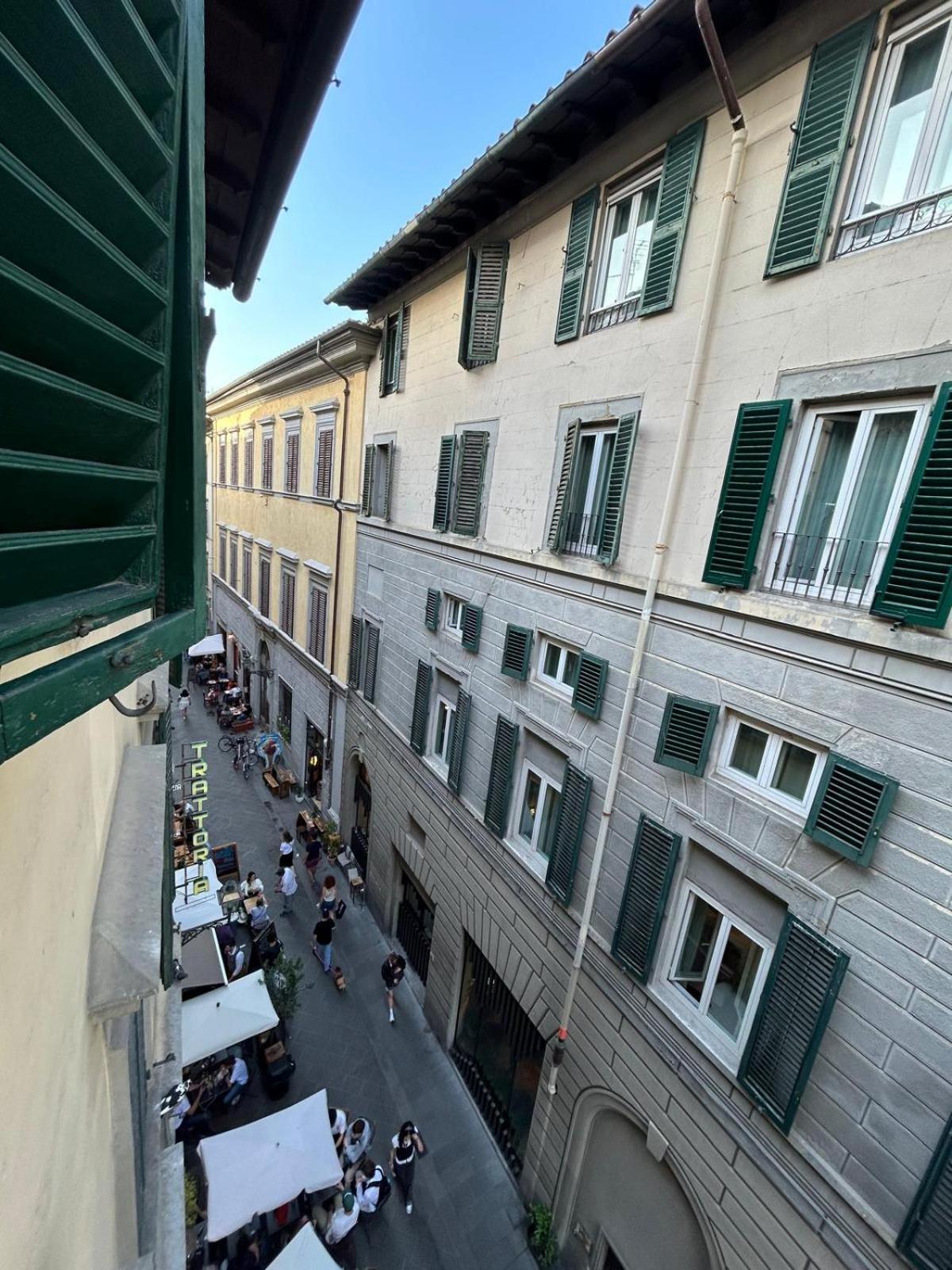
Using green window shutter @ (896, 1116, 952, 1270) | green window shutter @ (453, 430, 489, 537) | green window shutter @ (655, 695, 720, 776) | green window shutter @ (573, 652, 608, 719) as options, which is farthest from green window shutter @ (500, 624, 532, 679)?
green window shutter @ (896, 1116, 952, 1270)

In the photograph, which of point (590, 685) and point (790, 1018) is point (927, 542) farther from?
point (790, 1018)

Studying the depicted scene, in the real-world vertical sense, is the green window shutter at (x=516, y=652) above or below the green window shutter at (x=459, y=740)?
above

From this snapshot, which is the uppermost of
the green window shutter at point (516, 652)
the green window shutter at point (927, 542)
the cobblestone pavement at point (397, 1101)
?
the green window shutter at point (927, 542)

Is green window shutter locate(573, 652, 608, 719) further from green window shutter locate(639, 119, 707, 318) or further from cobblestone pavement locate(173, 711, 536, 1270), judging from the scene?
cobblestone pavement locate(173, 711, 536, 1270)

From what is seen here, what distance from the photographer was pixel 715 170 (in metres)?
5.21

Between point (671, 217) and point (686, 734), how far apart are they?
5093mm

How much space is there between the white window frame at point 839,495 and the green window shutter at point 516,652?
10.7ft

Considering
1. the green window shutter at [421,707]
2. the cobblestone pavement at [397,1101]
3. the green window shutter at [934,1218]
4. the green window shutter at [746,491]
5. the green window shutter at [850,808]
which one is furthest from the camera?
the green window shutter at [421,707]

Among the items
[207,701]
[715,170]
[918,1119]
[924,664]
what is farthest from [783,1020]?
[207,701]

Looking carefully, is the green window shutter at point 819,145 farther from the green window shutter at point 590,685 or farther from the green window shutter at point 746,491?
the green window shutter at point 590,685

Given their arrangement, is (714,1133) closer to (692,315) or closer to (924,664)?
(924,664)

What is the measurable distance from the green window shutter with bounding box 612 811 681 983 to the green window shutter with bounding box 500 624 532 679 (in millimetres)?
2492

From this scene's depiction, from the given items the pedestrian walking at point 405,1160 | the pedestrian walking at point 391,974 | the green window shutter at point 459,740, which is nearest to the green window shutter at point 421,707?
the green window shutter at point 459,740

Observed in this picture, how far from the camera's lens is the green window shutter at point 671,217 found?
17.6 feet
